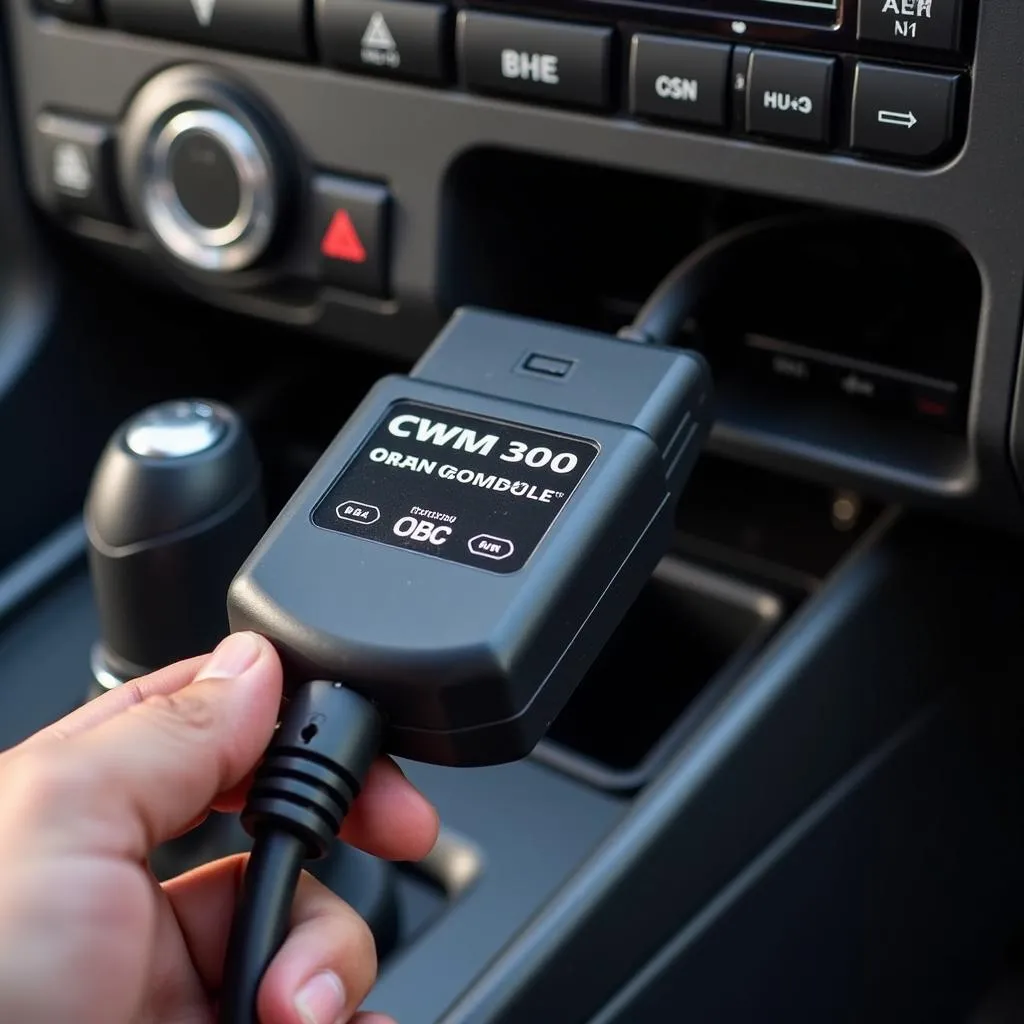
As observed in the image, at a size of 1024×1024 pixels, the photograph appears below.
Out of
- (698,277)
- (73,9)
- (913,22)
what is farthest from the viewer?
(73,9)

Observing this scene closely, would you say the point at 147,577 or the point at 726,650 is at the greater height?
the point at 147,577

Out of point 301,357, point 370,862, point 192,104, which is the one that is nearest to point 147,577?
point 370,862

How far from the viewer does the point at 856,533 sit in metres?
0.82

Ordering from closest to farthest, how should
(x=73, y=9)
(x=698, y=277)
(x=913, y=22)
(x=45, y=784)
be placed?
(x=45, y=784) → (x=913, y=22) → (x=698, y=277) → (x=73, y=9)

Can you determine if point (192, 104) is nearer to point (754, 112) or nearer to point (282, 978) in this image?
point (754, 112)

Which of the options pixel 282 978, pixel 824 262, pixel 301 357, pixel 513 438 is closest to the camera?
pixel 282 978

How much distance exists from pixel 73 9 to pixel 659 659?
1.52 feet

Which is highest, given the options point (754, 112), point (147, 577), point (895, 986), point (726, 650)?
point (754, 112)

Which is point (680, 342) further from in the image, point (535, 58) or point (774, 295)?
point (535, 58)

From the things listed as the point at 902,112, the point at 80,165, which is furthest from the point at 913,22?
the point at 80,165

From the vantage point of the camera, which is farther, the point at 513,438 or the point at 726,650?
the point at 726,650

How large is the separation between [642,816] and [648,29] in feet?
1.05

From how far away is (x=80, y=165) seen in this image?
80 cm

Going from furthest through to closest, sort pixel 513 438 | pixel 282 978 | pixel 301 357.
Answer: pixel 301 357 < pixel 513 438 < pixel 282 978
